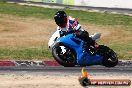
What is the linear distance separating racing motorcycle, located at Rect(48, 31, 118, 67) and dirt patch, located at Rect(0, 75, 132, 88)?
808cm

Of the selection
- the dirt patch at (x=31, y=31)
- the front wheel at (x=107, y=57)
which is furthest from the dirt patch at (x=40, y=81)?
the dirt patch at (x=31, y=31)

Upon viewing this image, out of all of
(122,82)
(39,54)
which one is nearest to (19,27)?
(39,54)

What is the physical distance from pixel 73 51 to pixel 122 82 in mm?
2396

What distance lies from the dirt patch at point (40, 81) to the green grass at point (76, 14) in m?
29.0

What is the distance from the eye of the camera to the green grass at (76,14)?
4756 cm

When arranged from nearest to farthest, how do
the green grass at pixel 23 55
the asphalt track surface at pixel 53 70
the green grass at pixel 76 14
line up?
the asphalt track surface at pixel 53 70
the green grass at pixel 23 55
the green grass at pixel 76 14

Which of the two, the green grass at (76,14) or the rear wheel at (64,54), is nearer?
the rear wheel at (64,54)

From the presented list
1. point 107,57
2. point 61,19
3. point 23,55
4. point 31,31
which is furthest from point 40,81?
point 31,31

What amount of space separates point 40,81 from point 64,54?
940 centimetres

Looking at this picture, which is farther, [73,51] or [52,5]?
[52,5]

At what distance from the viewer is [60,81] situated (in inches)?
665

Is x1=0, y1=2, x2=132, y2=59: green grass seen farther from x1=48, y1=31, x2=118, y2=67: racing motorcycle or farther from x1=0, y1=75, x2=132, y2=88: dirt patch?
x1=48, y1=31, x2=118, y2=67: racing motorcycle

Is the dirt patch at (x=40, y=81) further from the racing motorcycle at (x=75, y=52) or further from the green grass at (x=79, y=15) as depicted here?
the green grass at (x=79, y=15)

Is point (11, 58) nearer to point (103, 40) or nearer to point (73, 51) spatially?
point (103, 40)
